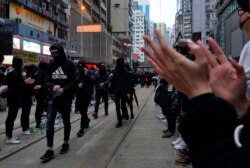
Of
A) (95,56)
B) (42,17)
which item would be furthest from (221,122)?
(95,56)

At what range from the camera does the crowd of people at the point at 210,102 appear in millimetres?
1320

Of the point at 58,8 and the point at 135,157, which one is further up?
the point at 58,8

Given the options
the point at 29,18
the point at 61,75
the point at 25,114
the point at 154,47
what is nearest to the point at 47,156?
the point at 61,75

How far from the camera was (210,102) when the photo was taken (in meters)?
1.40

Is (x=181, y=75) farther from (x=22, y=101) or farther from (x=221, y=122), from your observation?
(x=22, y=101)

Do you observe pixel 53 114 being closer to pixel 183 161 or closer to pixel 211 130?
pixel 183 161

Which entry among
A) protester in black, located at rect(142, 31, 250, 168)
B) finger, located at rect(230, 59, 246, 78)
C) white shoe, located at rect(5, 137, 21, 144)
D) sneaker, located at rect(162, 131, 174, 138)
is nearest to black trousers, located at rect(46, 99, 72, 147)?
white shoe, located at rect(5, 137, 21, 144)

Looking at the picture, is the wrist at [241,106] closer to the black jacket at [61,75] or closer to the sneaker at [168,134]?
the black jacket at [61,75]

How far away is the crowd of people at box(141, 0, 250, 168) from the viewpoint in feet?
4.33

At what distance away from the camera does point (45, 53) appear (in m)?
36.7

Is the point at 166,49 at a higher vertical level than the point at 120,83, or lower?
higher

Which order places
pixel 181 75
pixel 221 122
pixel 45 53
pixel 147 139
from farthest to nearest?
pixel 45 53 → pixel 147 139 → pixel 181 75 → pixel 221 122

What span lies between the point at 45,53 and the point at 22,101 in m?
27.1

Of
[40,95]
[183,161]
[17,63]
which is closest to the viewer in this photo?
[183,161]
